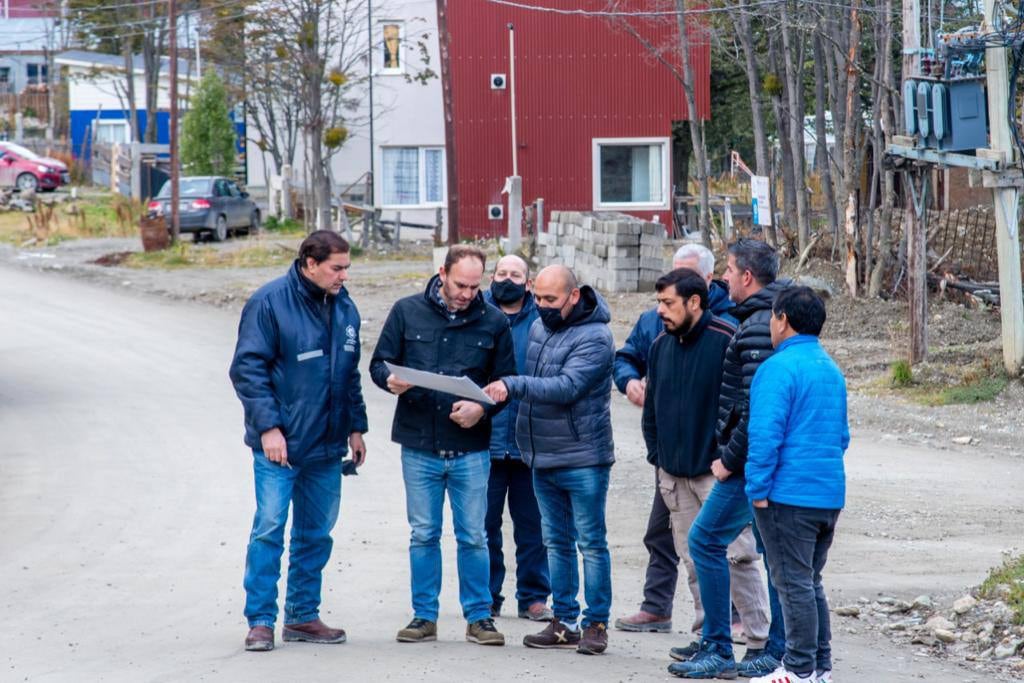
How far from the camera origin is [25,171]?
4603cm

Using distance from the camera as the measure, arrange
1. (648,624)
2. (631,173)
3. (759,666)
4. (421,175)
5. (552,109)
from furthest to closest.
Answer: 1. (421,175)
2. (631,173)
3. (552,109)
4. (648,624)
5. (759,666)

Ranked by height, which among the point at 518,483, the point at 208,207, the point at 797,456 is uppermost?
the point at 208,207

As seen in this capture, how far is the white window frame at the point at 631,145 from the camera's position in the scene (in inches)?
1491

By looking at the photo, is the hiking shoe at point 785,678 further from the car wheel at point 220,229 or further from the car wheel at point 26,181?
the car wheel at point 26,181

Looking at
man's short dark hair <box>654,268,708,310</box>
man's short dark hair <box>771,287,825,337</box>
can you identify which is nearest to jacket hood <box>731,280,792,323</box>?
man's short dark hair <box>654,268,708,310</box>

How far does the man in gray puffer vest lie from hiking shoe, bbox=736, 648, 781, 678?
75 centimetres

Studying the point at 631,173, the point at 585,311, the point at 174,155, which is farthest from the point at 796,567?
the point at 631,173

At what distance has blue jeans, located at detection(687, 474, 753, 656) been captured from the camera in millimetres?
6641

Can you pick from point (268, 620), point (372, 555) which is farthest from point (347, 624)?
point (372, 555)

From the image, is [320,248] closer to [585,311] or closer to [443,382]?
[443,382]

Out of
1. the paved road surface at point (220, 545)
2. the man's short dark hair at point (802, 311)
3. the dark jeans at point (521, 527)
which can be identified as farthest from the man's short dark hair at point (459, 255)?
the paved road surface at point (220, 545)

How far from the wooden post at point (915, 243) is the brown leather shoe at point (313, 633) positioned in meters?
11.7

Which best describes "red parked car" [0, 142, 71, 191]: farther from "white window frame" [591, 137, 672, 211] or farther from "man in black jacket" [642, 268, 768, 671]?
"man in black jacket" [642, 268, 768, 671]

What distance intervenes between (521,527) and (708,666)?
1.80 metres
